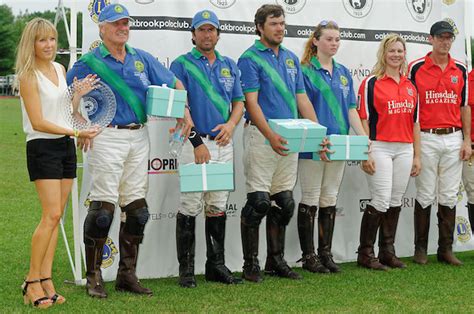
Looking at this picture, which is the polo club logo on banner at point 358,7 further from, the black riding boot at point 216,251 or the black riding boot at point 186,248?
the black riding boot at point 186,248

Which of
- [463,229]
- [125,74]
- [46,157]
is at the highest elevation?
[125,74]

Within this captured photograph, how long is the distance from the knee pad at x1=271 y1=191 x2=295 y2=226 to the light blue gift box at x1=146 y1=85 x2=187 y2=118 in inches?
45.7

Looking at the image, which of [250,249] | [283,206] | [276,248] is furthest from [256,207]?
[276,248]

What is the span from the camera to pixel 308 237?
607 centimetres

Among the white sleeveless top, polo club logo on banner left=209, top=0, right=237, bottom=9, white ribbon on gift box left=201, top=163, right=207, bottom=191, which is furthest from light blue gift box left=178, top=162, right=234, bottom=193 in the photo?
polo club logo on banner left=209, top=0, right=237, bottom=9

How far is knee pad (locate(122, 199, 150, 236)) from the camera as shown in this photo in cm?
511

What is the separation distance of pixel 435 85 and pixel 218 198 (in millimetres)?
2192

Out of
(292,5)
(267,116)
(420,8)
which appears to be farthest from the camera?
(420,8)

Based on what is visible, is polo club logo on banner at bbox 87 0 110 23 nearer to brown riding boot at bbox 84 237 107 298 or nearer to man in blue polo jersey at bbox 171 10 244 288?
man in blue polo jersey at bbox 171 10 244 288

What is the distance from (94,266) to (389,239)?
101 inches

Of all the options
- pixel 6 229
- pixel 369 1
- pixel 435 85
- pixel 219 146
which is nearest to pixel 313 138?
pixel 219 146

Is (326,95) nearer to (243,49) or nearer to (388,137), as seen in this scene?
(388,137)

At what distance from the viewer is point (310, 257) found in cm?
607

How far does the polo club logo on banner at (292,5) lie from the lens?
6.44 metres
